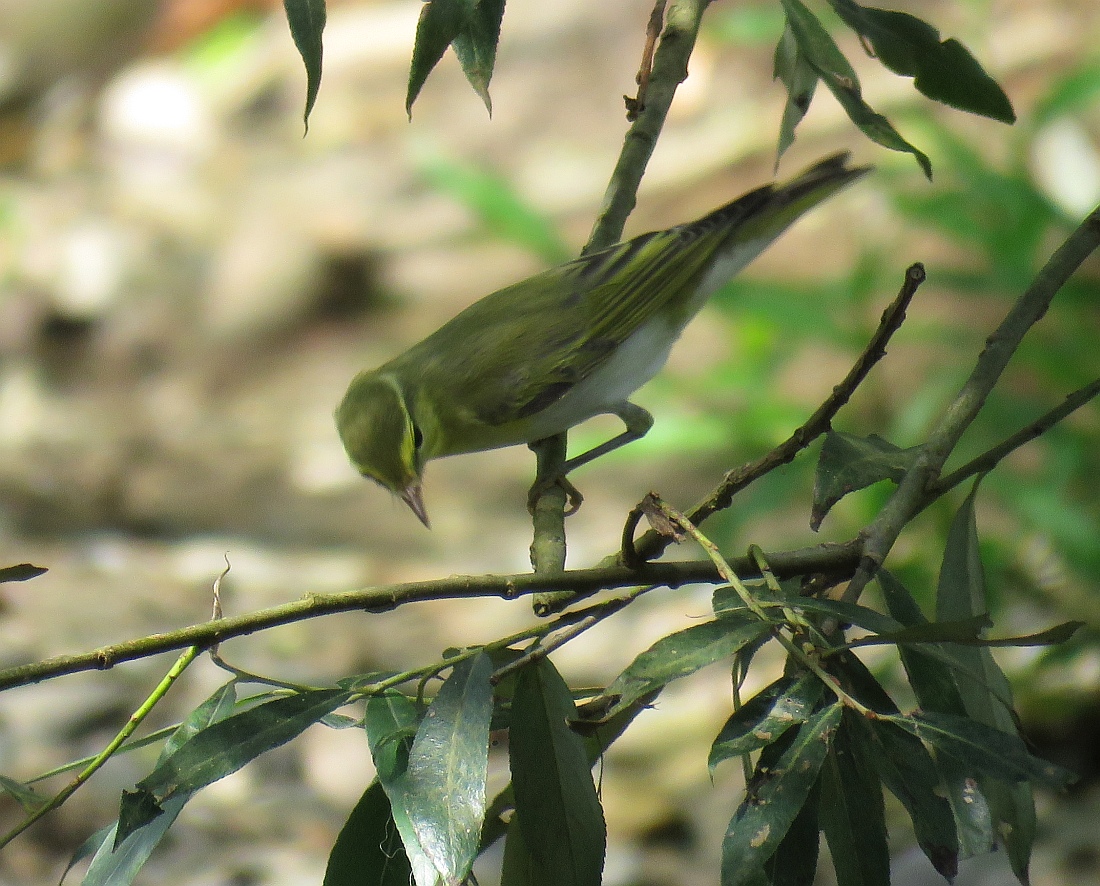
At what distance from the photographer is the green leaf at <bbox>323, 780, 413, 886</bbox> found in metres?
1.31

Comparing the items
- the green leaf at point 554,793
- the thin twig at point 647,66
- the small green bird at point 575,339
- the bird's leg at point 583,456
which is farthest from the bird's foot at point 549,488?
the green leaf at point 554,793

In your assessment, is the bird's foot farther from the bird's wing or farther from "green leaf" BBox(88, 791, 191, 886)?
"green leaf" BBox(88, 791, 191, 886)

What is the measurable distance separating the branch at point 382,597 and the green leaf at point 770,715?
141mm

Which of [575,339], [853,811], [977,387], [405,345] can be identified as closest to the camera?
[853,811]

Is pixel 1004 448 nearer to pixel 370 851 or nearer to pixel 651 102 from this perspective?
pixel 370 851

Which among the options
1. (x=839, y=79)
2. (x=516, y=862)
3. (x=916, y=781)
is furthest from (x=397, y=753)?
(x=839, y=79)

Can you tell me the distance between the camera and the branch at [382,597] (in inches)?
43.3

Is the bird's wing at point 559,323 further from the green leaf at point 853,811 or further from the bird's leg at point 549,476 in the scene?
A: the green leaf at point 853,811

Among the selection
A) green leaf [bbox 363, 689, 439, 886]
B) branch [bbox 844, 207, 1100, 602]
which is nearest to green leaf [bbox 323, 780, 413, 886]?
green leaf [bbox 363, 689, 439, 886]

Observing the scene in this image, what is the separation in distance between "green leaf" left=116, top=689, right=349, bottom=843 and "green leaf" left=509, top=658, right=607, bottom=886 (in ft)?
0.65

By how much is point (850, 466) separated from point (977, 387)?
0.23 metres

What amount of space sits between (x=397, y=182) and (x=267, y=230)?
3.95 ft

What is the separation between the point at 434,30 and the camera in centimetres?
142

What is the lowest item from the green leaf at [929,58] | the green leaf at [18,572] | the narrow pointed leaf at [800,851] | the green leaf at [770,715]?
the narrow pointed leaf at [800,851]
